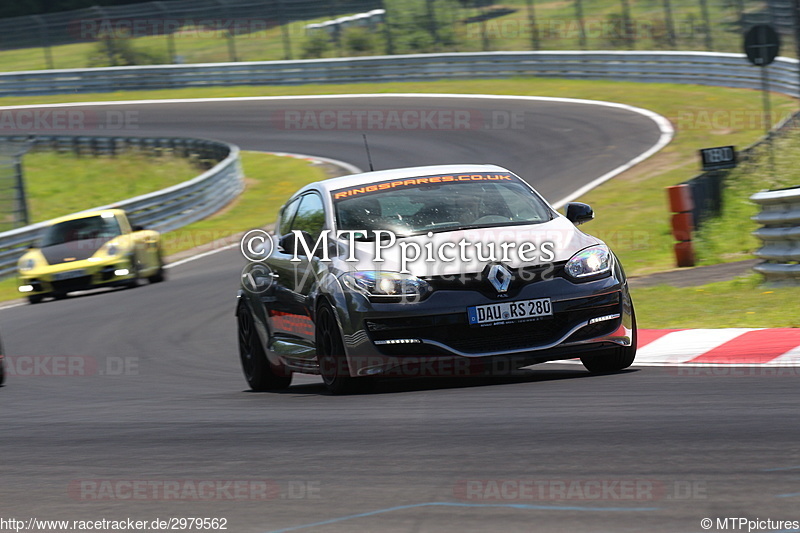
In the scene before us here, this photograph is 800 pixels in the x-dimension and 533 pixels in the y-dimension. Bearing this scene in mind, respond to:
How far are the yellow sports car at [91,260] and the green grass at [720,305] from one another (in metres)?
8.32

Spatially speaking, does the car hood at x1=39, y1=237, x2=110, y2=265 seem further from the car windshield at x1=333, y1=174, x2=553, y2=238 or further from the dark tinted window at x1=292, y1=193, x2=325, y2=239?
the car windshield at x1=333, y1=174, x2=553, y2=238

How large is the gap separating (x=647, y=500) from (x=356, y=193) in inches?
175

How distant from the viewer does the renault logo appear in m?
7.03

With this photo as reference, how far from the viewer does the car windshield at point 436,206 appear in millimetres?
7824

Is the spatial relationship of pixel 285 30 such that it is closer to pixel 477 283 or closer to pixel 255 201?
pixel 255 201

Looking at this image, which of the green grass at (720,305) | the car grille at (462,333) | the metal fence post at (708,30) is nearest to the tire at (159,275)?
the green grass at (720,305)

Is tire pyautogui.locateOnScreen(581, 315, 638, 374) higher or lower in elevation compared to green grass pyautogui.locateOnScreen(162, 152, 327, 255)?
higher

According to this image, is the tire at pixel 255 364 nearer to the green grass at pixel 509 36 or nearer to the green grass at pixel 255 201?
the green grass at pixel 255 201

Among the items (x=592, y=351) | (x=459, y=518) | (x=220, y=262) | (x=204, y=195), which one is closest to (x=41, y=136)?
(x=204, y=195)

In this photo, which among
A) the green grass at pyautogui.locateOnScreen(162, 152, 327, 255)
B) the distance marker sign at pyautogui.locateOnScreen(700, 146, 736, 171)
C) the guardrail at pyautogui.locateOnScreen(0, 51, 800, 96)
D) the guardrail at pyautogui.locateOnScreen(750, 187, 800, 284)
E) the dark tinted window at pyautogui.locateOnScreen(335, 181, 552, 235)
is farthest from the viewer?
the guardrail at pyautogui.locateOnScreen(0, 51, 800, 96)

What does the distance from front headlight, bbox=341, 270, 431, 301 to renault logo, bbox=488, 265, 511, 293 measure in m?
0.36

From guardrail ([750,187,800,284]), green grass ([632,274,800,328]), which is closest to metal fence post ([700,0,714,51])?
green grass ([632,274,800,328])

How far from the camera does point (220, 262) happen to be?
61.8ft

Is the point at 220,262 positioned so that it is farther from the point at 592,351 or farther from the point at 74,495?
the point at 74,495
